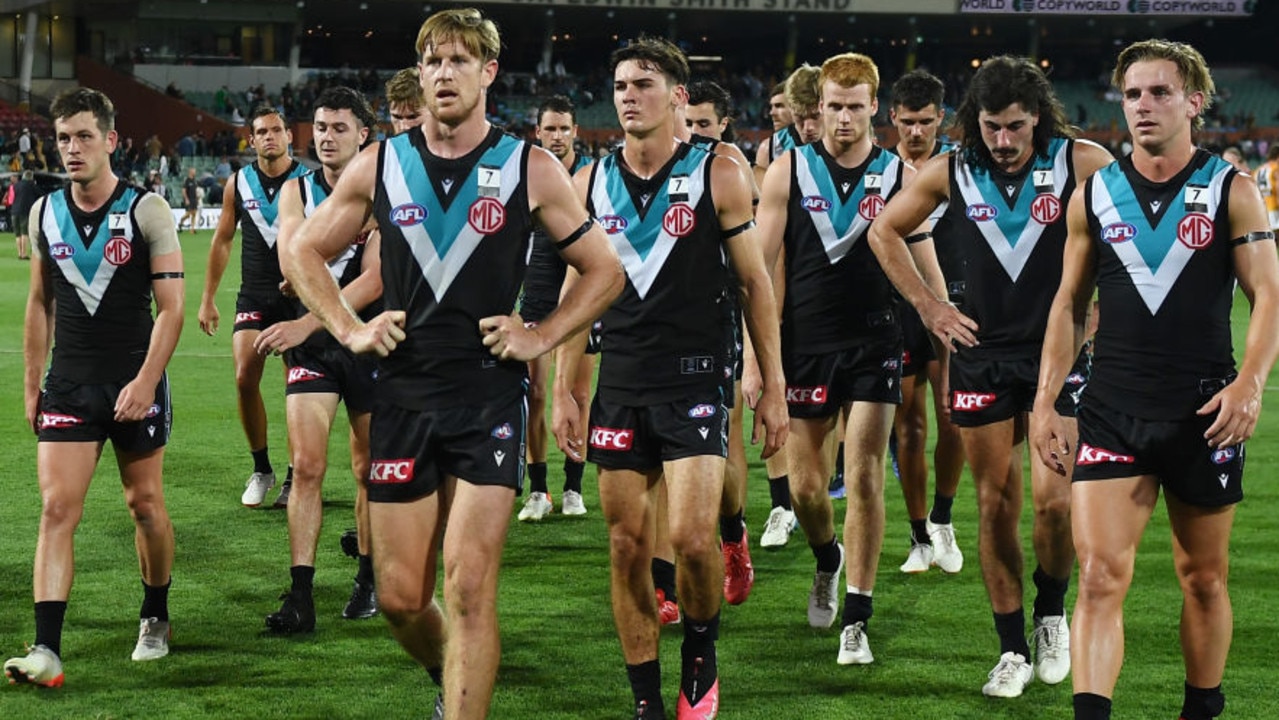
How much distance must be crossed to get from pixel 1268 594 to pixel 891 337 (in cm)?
230

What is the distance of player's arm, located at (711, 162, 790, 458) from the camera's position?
19.2 ft

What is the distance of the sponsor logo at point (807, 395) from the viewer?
7.14m

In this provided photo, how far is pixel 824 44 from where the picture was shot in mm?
64938

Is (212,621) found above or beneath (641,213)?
beneath

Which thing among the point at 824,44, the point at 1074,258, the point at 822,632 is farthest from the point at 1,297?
the point at 824,44

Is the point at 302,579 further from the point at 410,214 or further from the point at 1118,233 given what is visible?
the point at 1118,233

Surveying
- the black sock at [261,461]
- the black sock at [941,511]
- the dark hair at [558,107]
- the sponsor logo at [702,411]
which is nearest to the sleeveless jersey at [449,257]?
the sponsor logo at [702,411]

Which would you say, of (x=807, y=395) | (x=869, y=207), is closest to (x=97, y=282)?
(x=807, y=395)

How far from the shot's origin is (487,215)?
4.99 meters

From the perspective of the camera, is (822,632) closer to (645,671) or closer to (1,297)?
(645,671)

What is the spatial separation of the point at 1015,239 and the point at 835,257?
1163 mm

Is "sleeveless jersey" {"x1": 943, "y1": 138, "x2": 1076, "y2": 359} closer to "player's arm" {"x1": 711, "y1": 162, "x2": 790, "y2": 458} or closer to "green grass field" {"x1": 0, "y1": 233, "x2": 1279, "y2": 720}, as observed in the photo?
"player's arm" {"x1": 711, "y1": 162, "x2": 790, "y2": 458}

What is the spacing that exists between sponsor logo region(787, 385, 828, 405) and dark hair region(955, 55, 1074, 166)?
129cm

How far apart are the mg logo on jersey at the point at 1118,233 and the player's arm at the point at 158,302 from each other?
3.34 m
